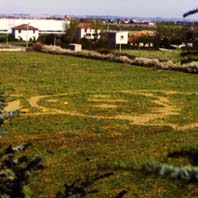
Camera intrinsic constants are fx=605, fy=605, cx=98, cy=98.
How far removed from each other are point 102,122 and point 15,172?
11673 millimetres

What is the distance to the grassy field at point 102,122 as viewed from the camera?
25.9ft

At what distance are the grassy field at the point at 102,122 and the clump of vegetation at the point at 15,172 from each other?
26.9 inches

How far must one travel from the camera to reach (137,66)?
28.9 m

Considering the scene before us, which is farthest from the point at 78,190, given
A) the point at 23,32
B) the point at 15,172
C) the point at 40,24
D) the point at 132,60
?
the point at 40,24

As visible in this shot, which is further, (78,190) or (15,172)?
(15,172)

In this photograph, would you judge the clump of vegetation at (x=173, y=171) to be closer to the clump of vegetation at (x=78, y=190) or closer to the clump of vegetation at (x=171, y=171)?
the clump of vegetation at (x=171, y=171)

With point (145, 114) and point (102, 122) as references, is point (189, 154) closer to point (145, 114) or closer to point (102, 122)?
point (102, 122)

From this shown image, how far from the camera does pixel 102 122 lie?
13.5 meters

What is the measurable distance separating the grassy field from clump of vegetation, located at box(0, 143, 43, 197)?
684 millimetres

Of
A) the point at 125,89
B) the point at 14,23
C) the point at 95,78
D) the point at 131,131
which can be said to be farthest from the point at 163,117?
the point at 14,23

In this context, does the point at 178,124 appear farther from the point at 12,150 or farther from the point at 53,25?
the point at 53,25

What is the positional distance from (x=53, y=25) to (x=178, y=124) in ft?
257

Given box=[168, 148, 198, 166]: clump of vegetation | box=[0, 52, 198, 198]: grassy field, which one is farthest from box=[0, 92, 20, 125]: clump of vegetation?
box=[0, 52, 198, 198]: grassy field

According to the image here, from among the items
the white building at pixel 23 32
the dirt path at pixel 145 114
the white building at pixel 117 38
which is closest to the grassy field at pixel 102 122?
the dirt path at pixel 145 114
